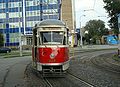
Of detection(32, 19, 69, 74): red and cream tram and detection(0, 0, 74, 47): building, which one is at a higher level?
detection(0, 0, 74, 47): building

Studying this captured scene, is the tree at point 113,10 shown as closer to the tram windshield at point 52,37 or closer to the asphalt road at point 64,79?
the asphalt road at point 64,79

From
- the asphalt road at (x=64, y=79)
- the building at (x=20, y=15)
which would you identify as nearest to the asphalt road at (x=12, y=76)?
the asphalt road at (x=64, y=79)

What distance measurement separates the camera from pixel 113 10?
4750 cm

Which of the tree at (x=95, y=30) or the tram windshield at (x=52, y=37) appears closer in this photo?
the tram windshield at (x=52, y=37)

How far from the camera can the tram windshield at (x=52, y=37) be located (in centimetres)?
1984

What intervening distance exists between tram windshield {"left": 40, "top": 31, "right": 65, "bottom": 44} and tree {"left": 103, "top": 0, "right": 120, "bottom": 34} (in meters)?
27.4

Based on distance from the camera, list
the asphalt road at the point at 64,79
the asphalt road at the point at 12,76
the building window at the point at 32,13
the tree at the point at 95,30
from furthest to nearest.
→ the tree at the point at 95,30 → the building window at the point at 32,13 → the asphalt road at the point at 12,76 → the asphalt road at the point at 64,79

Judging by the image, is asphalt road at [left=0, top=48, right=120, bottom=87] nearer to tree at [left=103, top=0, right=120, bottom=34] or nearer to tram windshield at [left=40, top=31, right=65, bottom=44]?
tram windshield at [left=40, top=31, right=65, bottom=44]

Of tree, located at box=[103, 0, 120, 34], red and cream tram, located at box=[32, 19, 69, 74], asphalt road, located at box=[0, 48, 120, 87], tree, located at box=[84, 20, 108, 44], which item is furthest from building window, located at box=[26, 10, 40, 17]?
red and cream tram, located at box=[32, 19, 69, 74]

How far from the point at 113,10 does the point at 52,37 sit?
95.4ft

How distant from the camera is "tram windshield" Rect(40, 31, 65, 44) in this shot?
65.1 feet

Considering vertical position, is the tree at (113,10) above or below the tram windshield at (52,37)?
above

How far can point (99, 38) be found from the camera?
16762cm

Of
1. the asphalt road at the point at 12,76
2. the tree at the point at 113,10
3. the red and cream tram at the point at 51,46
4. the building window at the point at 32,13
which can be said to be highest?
the building window at the point at 32,13
